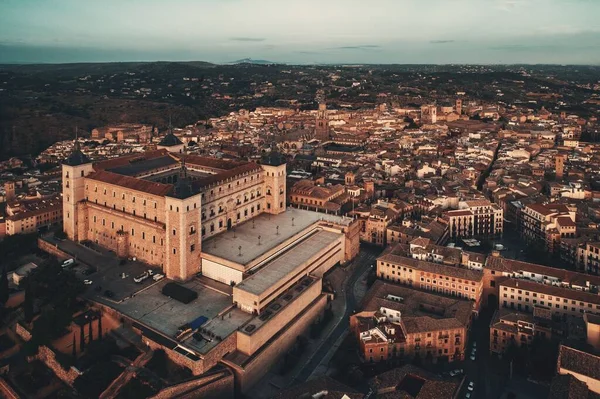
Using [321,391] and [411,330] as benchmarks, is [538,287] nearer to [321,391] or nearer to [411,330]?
[411,330]

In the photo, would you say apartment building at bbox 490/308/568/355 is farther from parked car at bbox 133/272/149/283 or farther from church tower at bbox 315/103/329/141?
church tower at bbox 315/103/329/141

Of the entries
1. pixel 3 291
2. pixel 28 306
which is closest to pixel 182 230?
pixel 28 306

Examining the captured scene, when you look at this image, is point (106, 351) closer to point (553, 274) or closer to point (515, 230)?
point (553, 274)

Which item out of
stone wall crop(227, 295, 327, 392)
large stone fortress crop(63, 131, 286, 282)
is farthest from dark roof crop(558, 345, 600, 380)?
large stone fortress crop(63, 131, 286, 282)

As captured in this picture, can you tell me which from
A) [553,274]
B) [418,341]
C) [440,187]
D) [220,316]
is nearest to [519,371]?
[418,341]

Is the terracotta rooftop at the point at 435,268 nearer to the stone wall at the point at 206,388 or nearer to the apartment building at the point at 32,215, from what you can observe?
the stone wall at the point at 206,388

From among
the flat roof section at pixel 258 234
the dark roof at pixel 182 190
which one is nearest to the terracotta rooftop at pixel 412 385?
the flat roof section at pixel 258 234
